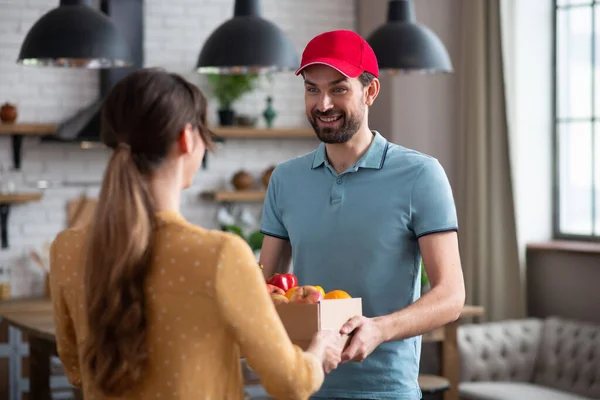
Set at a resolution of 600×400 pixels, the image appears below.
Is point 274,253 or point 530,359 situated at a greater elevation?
point 274,253

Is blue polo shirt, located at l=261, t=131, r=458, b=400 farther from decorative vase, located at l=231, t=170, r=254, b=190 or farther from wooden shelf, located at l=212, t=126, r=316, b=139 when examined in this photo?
decorative vase, located at l=231, t=170, r=254, b=190

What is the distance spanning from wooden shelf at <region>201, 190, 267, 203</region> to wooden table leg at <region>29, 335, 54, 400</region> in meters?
2.13

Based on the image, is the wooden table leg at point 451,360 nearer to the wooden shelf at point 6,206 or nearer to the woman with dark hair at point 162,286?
the wooden shelf at point 6,206

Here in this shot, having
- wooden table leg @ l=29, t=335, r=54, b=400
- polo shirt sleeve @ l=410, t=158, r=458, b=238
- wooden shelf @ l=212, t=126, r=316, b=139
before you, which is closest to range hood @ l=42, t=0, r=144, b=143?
Result: wooden shelf @ l=212, t=126, r=316, b=139

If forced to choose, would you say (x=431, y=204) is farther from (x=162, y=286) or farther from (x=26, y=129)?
(x=26, y=129)

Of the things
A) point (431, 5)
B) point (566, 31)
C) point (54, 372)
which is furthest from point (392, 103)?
point (54, 372)

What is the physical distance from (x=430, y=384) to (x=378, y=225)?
9.80ft

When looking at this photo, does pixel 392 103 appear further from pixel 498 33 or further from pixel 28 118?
pixel 28 118

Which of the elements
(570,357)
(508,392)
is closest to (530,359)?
(570,357)

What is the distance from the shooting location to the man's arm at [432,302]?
2.16 metres

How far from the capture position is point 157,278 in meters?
1.69

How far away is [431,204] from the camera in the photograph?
232cm

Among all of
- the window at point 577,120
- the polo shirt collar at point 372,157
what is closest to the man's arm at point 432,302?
the polo shirt collar at point 372,157

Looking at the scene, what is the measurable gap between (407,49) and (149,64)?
2458mm
